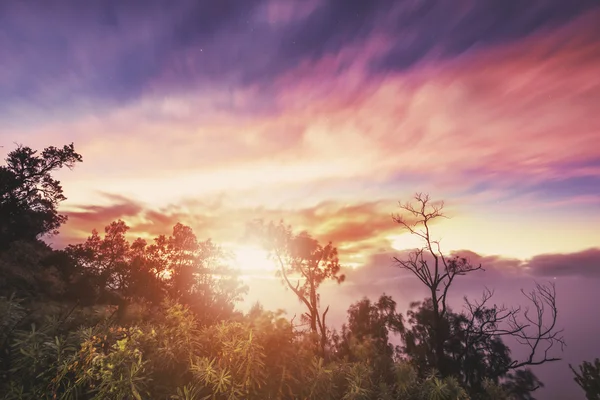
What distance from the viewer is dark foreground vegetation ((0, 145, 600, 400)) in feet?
10.2

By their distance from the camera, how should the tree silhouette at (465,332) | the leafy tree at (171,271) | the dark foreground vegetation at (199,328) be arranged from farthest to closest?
the leafy tree at (171,271), the tree silhouette at (465,332), the dark foreground vegetation at (199,328)

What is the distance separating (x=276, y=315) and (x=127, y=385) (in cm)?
196

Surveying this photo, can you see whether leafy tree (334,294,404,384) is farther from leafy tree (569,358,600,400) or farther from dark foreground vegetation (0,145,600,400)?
leafy tree (569,358,600,400)

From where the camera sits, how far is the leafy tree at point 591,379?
18.8m

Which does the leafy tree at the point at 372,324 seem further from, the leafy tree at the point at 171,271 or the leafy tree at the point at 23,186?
the leafy tree at the point at 23,186

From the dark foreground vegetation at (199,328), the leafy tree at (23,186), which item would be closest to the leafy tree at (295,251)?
the dark foreground vegetation at (199,328)

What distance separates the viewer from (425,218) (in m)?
16.1

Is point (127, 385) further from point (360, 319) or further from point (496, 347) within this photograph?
point (496, 347)

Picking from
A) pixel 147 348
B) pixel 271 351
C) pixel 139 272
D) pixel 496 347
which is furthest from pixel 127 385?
pixel 496 347

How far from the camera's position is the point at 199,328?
4.60 meters

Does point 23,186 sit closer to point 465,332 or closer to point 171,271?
point 171,271

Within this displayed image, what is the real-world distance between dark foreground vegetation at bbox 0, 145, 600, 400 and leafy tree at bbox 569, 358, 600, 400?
0.27 ft

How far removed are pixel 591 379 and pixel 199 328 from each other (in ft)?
90.0

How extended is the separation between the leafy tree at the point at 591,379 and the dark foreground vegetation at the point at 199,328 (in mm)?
81
